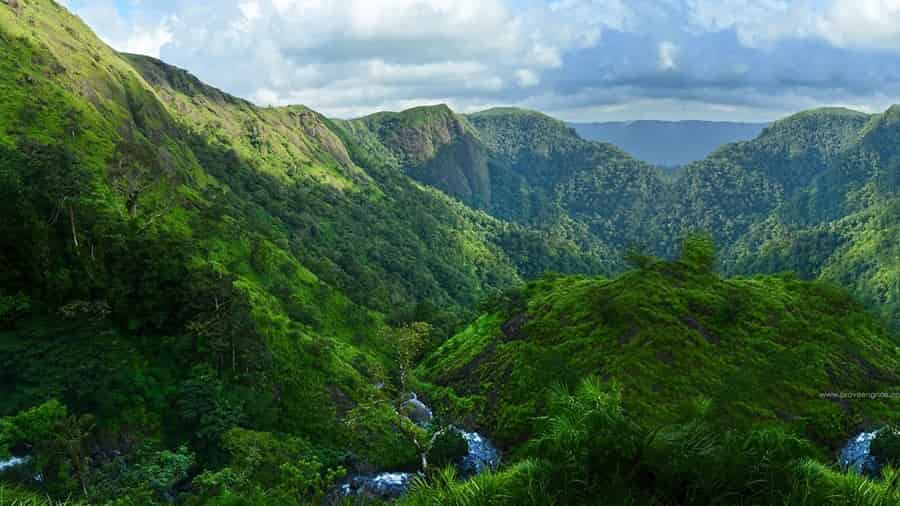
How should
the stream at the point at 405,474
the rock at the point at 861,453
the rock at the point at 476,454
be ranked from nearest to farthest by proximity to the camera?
1. the rock at the point at 861,453
2. the stream at the point at 405,474
3. the rock at the point at 476,454

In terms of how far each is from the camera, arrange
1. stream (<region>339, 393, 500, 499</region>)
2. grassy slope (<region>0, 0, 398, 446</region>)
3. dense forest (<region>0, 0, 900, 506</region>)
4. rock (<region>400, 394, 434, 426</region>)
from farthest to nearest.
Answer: rock (<region>400, 394, 434, 426</region>) < stream (<region>339, 393, 500, 499</region>) < grassy slope (<region>0, 0, 398, 446</region>) < dense forest (<region>0, 0, 900, 506</region>)

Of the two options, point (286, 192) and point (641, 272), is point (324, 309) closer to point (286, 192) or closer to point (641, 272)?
point (641, 272)

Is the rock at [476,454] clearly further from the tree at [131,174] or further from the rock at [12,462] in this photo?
the tree at [131,174]

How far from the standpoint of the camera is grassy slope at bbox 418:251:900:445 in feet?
187

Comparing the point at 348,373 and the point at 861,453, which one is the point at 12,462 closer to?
the point at 348,373

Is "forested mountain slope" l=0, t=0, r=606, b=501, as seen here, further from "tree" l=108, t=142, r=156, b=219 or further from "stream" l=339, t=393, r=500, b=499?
"stream" l=339, t=393, r=500, b=499

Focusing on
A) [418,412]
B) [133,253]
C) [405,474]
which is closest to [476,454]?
[405,474]

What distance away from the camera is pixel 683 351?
2504 inches

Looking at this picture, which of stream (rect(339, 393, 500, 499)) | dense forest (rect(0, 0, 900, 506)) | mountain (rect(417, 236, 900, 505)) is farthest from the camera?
mountain (rect(417, 236, 900, 505))

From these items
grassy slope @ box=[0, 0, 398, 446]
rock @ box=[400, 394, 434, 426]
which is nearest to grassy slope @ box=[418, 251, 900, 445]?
rock @ box=[400, 394, 434, 426]

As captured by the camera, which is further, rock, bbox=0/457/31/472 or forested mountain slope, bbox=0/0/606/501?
forested mountain slope, bbox=0/0/606/501

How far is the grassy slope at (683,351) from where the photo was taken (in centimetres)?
5709

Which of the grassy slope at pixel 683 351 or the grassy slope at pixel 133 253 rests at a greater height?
the grassy slope at pixel 133 253

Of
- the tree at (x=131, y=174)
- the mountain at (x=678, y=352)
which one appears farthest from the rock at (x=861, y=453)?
the tree at (x=131, y=174)
